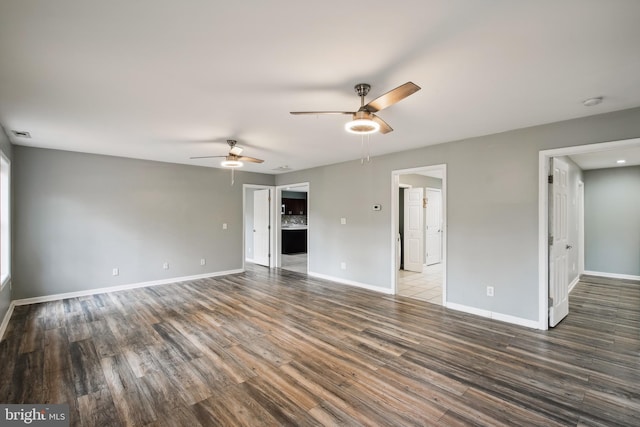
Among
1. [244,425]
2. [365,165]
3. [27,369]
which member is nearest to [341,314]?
[244,425]

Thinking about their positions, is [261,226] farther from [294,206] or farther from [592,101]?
[592,101]

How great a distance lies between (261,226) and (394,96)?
20.8 ft

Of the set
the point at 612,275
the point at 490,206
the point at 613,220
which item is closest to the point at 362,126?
the point at 490,206

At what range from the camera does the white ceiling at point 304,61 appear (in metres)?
1.59

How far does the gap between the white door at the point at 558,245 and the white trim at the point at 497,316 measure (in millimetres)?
220

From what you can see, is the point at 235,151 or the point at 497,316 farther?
the point at 235,151

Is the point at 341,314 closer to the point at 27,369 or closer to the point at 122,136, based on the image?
the point at 27,369

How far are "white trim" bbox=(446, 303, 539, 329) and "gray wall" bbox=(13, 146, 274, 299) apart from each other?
488 centimetres

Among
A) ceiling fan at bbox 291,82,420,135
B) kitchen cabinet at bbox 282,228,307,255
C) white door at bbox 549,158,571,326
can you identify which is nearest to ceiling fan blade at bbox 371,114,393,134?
ceiling fan at bbox 291,82,420,135

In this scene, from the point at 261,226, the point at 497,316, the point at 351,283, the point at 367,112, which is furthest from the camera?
the point at 261,226

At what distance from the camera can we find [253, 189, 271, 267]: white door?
7.72 meters

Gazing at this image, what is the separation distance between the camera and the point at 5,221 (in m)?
4.05

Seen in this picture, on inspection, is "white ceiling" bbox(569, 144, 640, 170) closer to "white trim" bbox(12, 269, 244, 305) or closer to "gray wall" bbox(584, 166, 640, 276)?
"gray wall" bbox(584, 166, 640, 276)

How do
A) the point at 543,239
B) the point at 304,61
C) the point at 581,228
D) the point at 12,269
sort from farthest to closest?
the point at 581,228, the point at 12,269, the point at 543,239, the point at 304,61
